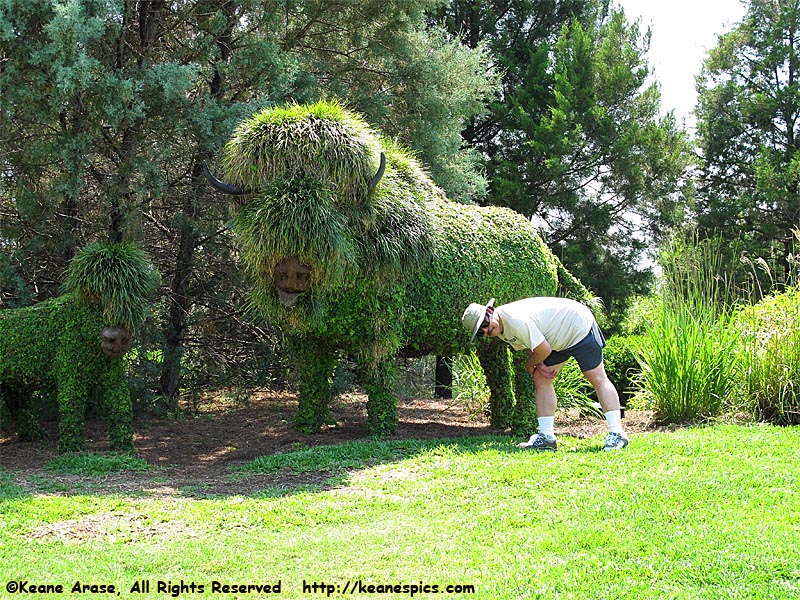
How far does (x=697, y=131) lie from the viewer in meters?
22.4

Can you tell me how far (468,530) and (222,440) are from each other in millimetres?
4982

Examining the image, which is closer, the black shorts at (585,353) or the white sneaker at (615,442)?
the white sneaker at (615,442)

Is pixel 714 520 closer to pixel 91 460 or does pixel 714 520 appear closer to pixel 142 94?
pixel 91 460

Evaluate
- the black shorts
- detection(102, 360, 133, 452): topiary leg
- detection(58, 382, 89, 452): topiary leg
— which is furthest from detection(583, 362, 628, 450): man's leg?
detection(58, 382, 89, 452): topiary leg

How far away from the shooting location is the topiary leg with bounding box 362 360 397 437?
787 centimetres

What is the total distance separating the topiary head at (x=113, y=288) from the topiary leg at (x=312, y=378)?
166 centimetres

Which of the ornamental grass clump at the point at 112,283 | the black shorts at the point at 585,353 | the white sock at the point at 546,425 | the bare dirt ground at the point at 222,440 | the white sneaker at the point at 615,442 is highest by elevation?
the ornamental grass clump at the point at 112,283

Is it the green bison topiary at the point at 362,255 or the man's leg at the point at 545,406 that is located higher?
the green bison topiary at the point at 362,255

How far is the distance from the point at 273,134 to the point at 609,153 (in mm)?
11396

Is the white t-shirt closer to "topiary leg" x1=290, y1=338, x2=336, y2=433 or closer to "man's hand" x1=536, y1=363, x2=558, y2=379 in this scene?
"man's hand" x1=536, y1=363, x2=558, y2=379

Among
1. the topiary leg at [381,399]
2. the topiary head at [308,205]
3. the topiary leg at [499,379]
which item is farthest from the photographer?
the topiary leg at [499,379]

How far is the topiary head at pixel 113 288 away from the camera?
7391mm

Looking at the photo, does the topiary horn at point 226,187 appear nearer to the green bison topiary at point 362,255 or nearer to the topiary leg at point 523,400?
the green bison topiary at point 362,255

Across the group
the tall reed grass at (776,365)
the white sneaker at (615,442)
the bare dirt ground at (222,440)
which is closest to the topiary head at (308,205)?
the bare dirt ground at (222,440)
